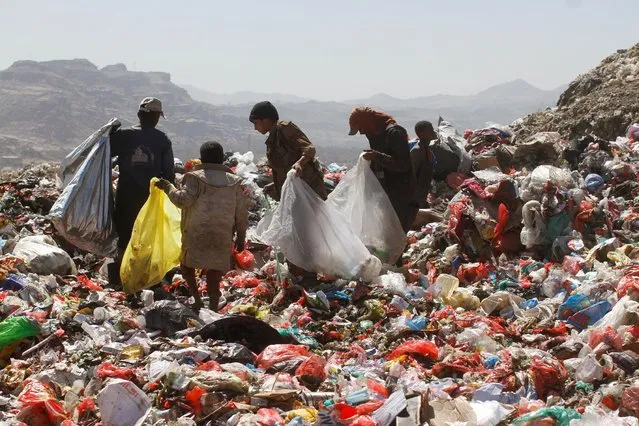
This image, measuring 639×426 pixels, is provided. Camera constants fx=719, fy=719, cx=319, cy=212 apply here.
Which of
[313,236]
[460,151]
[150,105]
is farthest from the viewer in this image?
[460,151]

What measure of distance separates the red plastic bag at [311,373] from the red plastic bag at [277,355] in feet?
0.34

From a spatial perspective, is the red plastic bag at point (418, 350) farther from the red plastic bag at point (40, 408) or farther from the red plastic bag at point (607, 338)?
the red plastic bag at point (40, 408)

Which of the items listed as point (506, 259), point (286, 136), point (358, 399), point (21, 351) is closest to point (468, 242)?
point (506, 259)

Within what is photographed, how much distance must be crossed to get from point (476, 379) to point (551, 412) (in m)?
0.82

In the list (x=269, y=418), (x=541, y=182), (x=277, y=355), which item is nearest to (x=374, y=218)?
(x=541, y=182)

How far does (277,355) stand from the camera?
4.27 metres

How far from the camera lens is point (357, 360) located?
4.74m

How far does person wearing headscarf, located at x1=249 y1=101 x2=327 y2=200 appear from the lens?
602cm

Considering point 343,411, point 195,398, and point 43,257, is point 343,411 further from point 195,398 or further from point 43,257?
point 43,257

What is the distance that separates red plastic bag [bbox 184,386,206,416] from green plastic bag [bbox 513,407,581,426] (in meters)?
1.58

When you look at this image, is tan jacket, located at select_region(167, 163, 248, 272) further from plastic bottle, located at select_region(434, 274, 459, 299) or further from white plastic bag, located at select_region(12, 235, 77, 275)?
plastic bottle, located at select_region(434, 274, 459, 299)

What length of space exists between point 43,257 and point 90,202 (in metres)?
0.66

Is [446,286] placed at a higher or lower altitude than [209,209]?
lower

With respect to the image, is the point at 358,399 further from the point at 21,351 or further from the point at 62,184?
the point at 62,184
